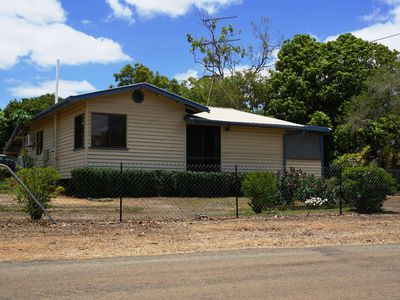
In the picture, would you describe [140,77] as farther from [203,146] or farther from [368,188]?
[368,188]

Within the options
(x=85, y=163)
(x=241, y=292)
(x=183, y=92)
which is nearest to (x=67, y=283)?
(x=241, y=292)

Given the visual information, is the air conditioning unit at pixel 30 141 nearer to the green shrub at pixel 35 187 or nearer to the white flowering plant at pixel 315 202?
the green shrub at pixel 35 187

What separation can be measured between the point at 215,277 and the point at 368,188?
10.3 m

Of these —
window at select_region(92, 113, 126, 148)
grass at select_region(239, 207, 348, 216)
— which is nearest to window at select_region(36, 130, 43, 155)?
window at select_region(92, 113, 126, 148)

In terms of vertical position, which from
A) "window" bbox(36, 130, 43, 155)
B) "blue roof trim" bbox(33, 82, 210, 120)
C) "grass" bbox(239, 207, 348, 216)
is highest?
"blue roof trim" bbox(33, 82, 210, 120)

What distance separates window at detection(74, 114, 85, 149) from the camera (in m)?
20.2

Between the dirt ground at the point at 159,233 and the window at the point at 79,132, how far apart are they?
17.5 feet

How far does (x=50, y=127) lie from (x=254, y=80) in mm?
24834

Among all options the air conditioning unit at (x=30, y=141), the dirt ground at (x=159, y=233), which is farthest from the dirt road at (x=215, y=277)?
the air conditioning unit at (x=30, y=141)

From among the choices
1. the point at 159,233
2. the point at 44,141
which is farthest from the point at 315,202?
the point at 44,141

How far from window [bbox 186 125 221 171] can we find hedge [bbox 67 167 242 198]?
153 cm

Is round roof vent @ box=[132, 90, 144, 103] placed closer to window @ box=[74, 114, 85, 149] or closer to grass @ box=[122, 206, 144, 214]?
window @ box=[74, 114, 85, 149]

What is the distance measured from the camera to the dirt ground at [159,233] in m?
9.41

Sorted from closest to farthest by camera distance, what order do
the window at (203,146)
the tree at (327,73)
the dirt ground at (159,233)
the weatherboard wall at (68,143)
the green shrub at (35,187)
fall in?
the dirt ground at (159,233), the green shrub at (35,187), the weatherboard wall at (68,143), the window at (203,146), the tree at (327,73)
